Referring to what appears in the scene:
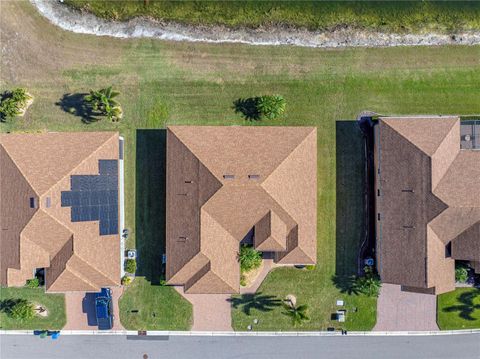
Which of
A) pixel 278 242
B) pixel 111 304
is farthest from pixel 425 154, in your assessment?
pixel 111 304

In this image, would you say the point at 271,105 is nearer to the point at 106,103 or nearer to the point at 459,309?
the point at 106,103

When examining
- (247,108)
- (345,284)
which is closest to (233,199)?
(247,108)

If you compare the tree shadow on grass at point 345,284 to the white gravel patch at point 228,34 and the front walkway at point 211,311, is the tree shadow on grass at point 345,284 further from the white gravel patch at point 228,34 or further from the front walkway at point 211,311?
the white gravel patch at point 228,34

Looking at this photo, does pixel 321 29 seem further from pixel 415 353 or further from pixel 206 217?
pixel 415 353

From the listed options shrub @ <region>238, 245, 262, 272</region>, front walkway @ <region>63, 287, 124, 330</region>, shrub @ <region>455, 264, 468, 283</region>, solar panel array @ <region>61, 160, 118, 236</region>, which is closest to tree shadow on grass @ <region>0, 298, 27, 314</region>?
front walkway @ <region>63, 287, 124, 330</region>

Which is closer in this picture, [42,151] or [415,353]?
[42,151]

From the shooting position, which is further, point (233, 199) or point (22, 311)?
point (22, 311)
